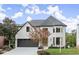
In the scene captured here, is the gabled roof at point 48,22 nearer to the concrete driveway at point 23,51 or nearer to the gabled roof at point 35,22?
the gabled roof at point 35,22

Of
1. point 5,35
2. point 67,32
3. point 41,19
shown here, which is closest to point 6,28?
point 5,35

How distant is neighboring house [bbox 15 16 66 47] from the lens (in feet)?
15.3

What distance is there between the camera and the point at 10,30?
4.66 meters

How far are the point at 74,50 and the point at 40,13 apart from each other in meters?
0.64

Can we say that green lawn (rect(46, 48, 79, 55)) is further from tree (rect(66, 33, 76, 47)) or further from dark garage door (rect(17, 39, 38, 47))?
dark garage door (rect(17, 39, 38, 47))

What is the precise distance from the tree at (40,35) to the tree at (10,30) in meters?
0.23

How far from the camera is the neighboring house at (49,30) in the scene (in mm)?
4648

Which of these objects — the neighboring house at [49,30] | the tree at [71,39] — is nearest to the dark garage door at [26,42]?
the neighboring house at [49,30]

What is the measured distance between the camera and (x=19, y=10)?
4641mm

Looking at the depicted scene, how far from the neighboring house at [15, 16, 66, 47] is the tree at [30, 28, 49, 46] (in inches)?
1.5

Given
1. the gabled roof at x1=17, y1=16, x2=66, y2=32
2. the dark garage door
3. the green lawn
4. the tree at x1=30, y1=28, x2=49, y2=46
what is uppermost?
the gabled roof at x1=17, y1=16, x2=66, y2=32

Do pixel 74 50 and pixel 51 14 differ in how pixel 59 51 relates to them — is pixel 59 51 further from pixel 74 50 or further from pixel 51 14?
pixel 51 14

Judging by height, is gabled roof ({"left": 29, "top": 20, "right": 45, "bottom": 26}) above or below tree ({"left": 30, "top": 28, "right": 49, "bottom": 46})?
above

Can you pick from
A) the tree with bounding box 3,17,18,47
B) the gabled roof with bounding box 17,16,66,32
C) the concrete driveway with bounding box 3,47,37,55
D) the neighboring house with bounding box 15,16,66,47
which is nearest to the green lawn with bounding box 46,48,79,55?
the neighboring house with bounding box 15,16,66,47
